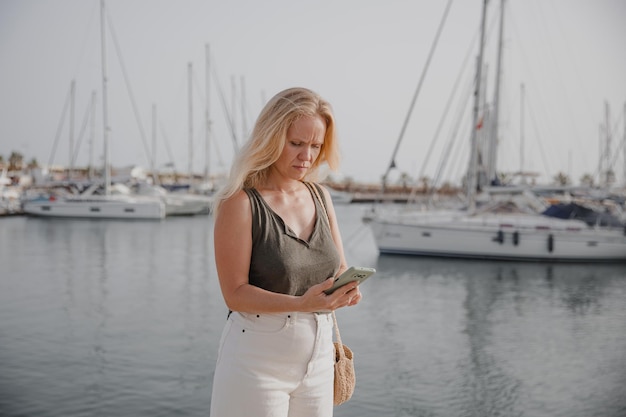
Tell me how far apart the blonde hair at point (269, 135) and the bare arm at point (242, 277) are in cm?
6

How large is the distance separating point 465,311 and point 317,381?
32.7 ft

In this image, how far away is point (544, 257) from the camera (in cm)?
1834

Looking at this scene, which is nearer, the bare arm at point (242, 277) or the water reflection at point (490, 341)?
the bare arm at point (242, 277)

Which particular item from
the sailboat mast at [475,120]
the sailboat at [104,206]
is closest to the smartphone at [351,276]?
the sailboat mast at [475,120]

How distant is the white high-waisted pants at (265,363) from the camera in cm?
187

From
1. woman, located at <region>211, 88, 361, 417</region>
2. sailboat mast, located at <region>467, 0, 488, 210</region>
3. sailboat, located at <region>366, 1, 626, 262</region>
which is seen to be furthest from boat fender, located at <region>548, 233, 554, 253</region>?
woman, located at <region>211, 88, 361, 417</region>

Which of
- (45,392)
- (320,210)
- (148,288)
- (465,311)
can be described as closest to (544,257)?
(465,311)

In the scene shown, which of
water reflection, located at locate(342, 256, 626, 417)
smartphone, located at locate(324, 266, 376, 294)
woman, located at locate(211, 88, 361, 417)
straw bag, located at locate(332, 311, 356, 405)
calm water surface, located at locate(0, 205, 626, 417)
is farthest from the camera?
water reflection, located at locate(342, 256, 626, 417)

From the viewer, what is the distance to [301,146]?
6.43 feet

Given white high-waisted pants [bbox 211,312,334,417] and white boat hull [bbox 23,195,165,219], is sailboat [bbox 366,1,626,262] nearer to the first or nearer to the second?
white high-waisted pants [bbox 211,312,334,417]

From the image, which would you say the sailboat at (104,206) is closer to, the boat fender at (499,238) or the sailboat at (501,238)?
the sailboat at (501,238)

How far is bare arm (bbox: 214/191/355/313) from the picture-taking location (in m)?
1.80

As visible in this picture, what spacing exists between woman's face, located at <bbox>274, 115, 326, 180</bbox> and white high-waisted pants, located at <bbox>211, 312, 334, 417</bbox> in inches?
18.1

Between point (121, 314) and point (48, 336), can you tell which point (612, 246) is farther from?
point (48, 336)
